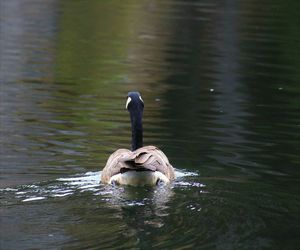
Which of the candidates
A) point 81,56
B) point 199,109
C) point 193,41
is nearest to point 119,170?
point 199,109

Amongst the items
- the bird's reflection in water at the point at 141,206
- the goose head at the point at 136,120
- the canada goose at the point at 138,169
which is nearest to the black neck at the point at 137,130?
the goose head at the point at 136,120

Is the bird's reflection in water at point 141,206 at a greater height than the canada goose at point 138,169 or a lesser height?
lesser

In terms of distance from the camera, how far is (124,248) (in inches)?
335

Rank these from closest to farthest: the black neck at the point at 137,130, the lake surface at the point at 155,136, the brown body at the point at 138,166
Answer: the lake surface at the point at 155,136 → the brown body at the point at 138,166 → the black neck at the point at 137,130

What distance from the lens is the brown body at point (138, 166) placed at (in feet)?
35.4

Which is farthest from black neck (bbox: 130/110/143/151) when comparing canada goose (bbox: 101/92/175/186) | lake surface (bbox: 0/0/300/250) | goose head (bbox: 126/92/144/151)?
canada goose (bbox: 101/92/175/186)

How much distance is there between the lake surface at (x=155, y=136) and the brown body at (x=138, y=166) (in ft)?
0.53

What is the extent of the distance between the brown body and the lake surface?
16 centimetres

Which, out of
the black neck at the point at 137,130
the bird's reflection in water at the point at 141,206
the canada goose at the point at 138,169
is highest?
the black neck at the point at 137,130

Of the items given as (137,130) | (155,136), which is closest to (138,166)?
(137,130)

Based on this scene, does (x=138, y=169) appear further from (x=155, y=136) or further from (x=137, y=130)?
(x=155, y=136)

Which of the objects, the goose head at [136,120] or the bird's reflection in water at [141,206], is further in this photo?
the goose head at [136,120]

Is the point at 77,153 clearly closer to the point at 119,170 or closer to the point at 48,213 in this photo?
the point at 119,170

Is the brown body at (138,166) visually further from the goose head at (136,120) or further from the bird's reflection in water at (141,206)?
the goose head at (136,120)
